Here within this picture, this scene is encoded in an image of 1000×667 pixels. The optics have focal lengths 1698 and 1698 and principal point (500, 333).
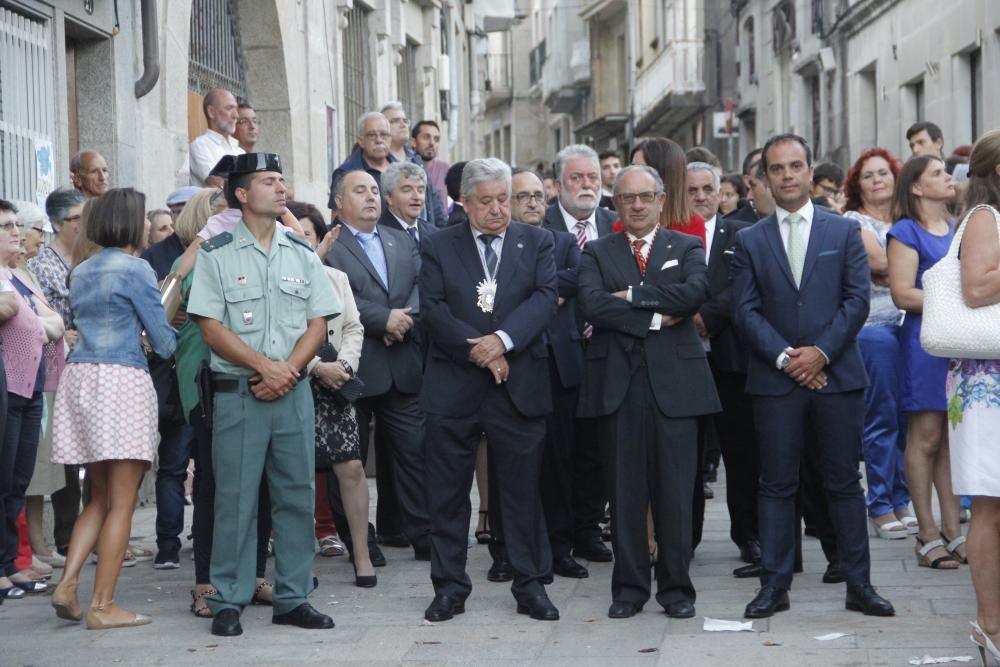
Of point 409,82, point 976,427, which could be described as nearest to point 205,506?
point 976,427

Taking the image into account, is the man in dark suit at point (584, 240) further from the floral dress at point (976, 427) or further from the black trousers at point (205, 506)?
the floral dress at point (976, 427)

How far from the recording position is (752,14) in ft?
112

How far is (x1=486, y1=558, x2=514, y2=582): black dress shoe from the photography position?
8414mm

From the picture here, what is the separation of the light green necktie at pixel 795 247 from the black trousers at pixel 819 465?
1.79 feet

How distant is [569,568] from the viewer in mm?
8539

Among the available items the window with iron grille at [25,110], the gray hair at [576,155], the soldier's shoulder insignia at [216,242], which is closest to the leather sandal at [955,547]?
the gray hair at [576,155]

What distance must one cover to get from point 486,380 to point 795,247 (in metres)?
1.51

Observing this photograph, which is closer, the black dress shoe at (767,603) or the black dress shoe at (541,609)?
the black dress shoe at (767,603)

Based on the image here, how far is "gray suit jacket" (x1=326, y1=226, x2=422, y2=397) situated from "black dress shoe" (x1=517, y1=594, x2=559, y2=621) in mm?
1896

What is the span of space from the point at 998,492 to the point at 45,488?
16.9ft

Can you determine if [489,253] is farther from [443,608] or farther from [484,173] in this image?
[443,608]

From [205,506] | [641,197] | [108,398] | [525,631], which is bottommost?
[525,631]

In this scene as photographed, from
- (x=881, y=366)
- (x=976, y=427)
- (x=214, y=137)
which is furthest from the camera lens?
(x=214, y=137)

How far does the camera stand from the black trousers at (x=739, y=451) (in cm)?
876
